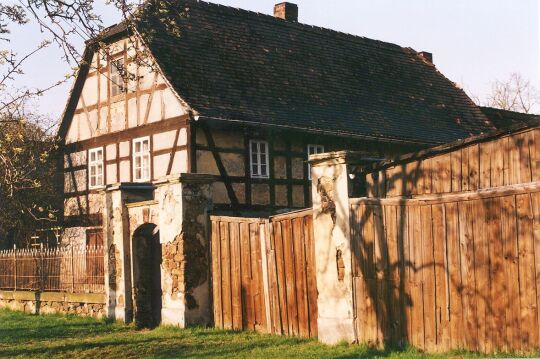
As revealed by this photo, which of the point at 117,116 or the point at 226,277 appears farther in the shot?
the point at 117,116

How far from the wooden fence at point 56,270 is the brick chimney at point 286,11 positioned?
12.0 m

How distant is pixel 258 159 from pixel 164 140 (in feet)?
8.09

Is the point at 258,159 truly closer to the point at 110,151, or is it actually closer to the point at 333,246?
the point at 110,151

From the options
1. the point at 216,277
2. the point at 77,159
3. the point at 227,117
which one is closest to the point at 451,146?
the point at 216,277

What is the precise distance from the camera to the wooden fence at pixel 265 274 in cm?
965

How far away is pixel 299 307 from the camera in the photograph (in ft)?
32.0

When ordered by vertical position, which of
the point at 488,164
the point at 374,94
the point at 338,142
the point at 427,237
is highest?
the point at 374,94

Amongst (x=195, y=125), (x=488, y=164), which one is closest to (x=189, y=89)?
(x=195, y=125)

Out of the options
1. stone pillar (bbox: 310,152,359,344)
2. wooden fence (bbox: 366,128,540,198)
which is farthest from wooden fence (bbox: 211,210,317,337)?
wooden fence (bbox: 366,128,540,198)

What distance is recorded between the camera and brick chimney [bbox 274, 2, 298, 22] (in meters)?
24.1

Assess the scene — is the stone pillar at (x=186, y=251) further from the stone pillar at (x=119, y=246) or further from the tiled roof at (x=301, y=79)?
the tiled roof at (x=301, y=79)

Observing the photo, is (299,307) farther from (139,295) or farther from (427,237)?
(139,295)

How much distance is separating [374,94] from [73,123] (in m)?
9.40

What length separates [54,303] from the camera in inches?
612
